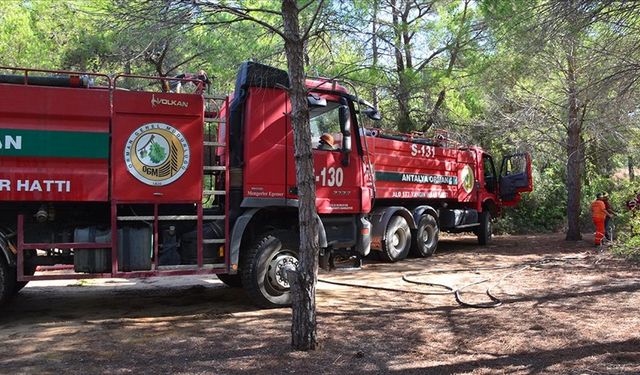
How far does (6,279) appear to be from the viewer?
621 centimetres

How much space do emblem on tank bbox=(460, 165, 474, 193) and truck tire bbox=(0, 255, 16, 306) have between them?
38.6 feet

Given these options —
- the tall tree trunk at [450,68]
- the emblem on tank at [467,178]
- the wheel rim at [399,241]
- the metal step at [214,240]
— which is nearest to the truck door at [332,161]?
the metal step at [214,240]

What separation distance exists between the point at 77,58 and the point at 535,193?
17.1 metres

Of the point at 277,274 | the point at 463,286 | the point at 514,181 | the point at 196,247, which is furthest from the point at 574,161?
the point at 196,247

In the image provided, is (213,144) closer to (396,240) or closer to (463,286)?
(463,286)

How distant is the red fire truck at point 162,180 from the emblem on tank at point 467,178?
7814 millimetres

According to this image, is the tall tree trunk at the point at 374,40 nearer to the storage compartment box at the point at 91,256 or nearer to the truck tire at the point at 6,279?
the storage compartment box at the point at 91,256

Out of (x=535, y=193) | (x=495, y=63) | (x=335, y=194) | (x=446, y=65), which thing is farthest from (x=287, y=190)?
(x=535, y=193)

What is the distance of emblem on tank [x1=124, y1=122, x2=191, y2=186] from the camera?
6.35 meters

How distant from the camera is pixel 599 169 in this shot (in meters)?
26.3

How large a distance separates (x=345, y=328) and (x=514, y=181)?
12406 mm

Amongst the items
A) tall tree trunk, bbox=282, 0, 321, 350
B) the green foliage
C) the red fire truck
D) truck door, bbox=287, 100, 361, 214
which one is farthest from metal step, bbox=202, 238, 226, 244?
the green foliage

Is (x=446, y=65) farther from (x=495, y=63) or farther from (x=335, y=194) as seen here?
(x=335, y=194)

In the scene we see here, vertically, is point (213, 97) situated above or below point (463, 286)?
above
